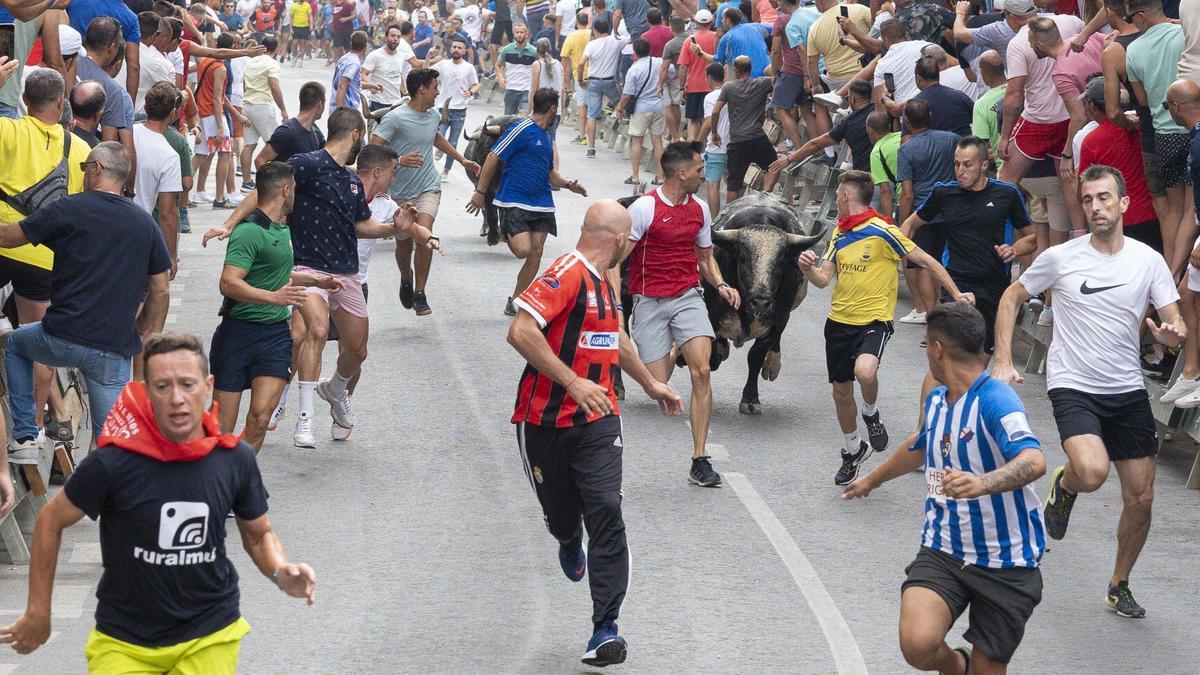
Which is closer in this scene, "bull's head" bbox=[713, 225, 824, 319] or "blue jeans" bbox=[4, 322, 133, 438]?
"blue jeans" bbox=[4, 322, 133, 438]

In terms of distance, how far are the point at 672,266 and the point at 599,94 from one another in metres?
17.0

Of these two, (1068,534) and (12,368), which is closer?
(12,368)

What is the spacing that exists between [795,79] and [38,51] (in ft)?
33.1

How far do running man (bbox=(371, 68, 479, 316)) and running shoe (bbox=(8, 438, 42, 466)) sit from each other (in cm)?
571

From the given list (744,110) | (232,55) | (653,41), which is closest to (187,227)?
(232,55)

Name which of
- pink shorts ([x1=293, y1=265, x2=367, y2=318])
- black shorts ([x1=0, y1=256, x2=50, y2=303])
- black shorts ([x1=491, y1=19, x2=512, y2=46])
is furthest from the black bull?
black shorts ([x1=491, y1=19, x2=512, y2=46])

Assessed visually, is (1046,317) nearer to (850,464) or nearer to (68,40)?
(850,464)

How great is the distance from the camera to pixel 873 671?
292 inches

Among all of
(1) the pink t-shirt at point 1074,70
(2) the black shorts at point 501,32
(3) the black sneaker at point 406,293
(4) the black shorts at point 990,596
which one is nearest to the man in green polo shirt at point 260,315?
(4) the black shorts at point 990,596

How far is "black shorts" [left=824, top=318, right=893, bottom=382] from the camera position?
34.9 ft

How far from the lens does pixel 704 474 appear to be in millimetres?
10320

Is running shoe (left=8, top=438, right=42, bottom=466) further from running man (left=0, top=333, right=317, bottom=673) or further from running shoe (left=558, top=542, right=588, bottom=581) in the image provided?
running man (left=0, top=333, right=317, bottom=673)

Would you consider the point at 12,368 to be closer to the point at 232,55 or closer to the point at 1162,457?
the point at 1162,457

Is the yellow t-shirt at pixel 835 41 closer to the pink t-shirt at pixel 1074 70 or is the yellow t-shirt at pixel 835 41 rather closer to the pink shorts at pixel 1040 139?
the pink shorts at pixel 1040 139
